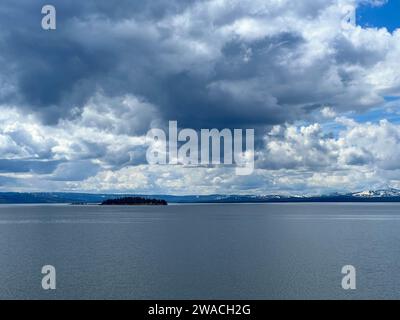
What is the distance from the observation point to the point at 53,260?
75625 millimetres

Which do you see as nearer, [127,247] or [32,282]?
[32,282]
